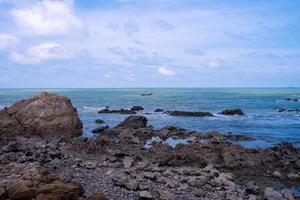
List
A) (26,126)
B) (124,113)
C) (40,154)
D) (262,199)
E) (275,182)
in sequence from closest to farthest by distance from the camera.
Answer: (262,199) → (275,182) → (40,154) → (26,126) → (124,113)

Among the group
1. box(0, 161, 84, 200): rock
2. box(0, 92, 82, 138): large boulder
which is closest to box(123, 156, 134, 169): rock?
box(0, 161, 84, 200): rock

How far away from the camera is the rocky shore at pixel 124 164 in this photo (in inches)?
688

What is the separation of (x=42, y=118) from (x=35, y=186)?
83.8 feet

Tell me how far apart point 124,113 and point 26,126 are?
31.9m

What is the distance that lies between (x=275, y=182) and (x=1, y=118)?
28.5m

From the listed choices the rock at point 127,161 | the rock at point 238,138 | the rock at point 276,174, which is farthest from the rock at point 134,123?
the rock at point 276,174

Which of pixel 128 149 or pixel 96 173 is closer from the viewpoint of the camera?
pixel 96 173

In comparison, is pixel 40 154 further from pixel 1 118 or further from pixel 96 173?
pixel 1 118

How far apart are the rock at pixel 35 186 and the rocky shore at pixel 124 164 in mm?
38

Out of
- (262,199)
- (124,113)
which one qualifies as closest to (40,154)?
(262,199)

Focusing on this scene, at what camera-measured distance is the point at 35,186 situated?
640 inches

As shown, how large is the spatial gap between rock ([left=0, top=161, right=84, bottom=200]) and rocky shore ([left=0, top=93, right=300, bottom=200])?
0.13ft

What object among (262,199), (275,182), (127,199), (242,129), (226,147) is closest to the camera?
(127,199)

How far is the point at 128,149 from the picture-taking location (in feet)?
111
